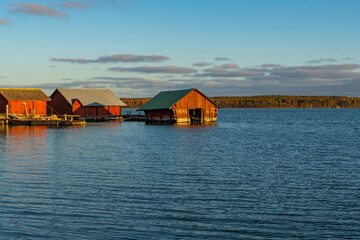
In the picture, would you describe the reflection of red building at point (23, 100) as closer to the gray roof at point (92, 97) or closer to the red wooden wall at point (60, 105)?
the red wooden wall at point (60, 105)

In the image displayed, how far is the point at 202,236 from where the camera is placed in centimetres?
1217

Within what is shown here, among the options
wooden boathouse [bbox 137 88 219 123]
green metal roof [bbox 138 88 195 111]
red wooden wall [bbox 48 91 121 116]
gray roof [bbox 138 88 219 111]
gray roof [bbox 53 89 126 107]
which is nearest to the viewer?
wooden boathouse [bbox 137 88 219 123]

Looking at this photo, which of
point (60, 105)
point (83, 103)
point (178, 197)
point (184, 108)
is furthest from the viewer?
point (60, 105)

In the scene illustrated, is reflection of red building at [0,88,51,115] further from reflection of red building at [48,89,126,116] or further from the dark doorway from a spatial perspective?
the dark doorway

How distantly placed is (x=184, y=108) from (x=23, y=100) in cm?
3398

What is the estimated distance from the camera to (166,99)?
86.2 m

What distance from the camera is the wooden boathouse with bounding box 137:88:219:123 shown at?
80000 mm

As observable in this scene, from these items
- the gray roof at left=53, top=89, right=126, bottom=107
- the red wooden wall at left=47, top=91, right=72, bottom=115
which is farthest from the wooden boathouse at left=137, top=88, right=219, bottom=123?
the red wooden wall at left=47, top=91, right=72, bottom=115

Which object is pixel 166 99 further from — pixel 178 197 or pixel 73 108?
pixel 178 197

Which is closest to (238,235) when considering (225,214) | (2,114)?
(225,214)

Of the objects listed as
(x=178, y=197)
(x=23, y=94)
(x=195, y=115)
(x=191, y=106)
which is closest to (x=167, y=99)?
(x=191, y=106)

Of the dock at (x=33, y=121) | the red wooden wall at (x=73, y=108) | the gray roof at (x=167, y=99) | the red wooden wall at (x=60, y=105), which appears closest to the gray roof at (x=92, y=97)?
the red wooden wall at (x=60, y=105)

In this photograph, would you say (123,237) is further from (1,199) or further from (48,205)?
(1,199)

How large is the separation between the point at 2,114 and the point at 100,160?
2243 inches
